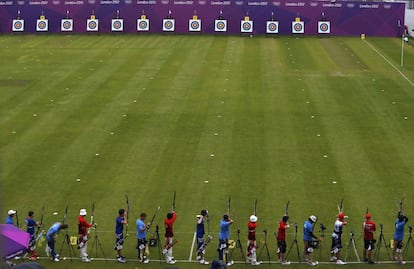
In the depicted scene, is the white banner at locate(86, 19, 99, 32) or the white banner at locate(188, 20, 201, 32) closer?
the white banner at locate(188, 20, 201, 32)

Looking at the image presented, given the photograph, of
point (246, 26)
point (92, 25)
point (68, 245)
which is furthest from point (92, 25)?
point (68, 245)

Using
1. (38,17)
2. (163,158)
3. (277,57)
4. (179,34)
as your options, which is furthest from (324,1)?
(163,158)

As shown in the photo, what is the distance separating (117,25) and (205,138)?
1900 inches

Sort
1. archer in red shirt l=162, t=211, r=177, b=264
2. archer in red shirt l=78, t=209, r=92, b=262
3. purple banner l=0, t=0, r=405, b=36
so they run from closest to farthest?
archer in red shirt l=78, t=209, r=92, b=262, archer in red shirt l=162, t=211, r=177, b=264, purple banner l=0, t=0, r=405, b=36

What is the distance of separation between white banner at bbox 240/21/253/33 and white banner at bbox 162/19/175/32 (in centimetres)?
773

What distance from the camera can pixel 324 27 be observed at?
7938 cm

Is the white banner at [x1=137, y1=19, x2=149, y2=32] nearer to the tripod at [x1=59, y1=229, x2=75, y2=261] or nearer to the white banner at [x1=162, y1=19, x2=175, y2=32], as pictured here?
the white banner at [x1=162, y1=19, x2=175, y2=32]

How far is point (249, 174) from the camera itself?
1166 inches

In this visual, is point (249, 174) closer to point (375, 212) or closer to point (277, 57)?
point (375, 212)

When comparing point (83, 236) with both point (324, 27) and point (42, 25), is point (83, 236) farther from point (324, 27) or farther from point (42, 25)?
point (42, 25)

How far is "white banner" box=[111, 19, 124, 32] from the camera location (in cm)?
8012

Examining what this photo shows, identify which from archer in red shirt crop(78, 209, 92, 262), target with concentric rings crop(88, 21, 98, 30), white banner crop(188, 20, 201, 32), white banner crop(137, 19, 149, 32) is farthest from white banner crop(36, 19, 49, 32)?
archer in red shirt crop(78, 209, 92, 262)

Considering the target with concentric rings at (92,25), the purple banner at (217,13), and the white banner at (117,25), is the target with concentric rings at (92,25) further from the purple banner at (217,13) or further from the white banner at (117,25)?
the white banner at (117,25)

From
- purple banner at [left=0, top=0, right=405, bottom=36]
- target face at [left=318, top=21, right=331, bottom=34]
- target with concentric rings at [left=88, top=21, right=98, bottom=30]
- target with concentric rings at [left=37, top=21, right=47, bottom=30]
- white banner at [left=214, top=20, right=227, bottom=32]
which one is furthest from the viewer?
target with concentric rings at [left=37, top=21, right=47, bottom=30]
